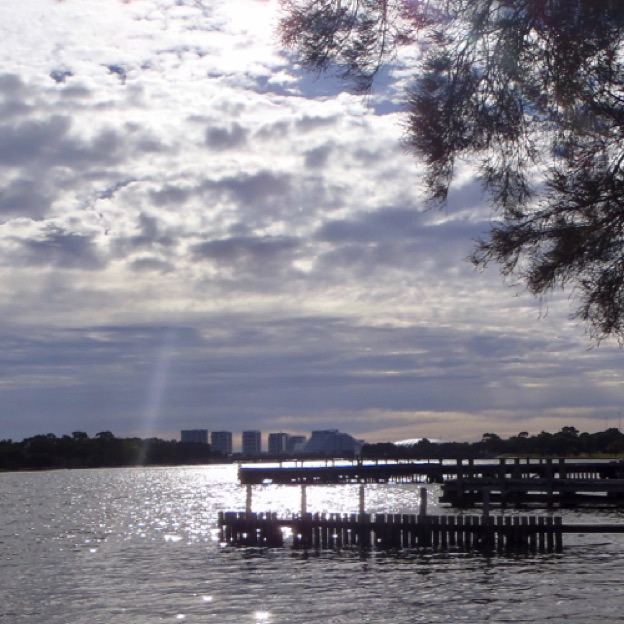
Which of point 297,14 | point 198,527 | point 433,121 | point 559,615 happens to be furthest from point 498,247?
point 198,527

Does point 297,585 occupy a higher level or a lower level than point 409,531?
lower

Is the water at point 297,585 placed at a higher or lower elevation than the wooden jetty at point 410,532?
lower

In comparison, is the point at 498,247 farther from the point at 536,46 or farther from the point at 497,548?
the point at 497,548

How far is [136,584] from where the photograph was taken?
34250 millimetres

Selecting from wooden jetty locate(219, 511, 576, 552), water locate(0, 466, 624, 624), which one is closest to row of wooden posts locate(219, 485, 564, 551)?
wooden jetty locate(219, 511, 576, 552)

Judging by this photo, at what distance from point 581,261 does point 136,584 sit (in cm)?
2462

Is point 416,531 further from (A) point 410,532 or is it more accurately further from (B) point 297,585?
(B) point 297,585

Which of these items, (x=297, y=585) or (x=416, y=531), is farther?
(x=416, y=531)

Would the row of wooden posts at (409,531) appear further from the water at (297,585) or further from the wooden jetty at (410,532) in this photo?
the water at (297,585)

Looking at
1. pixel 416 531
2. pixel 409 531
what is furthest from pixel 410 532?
pixel 416 531

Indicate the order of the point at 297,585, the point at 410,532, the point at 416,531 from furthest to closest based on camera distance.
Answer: the point at 410,532 → the point at 416,531 → the point at 297,585

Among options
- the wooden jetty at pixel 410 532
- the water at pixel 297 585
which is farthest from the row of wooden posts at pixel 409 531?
the water at pixel 297 585

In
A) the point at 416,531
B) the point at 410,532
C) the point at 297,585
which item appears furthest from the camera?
the point at 410,532

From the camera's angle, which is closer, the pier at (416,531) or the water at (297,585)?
the water at (297,585)
